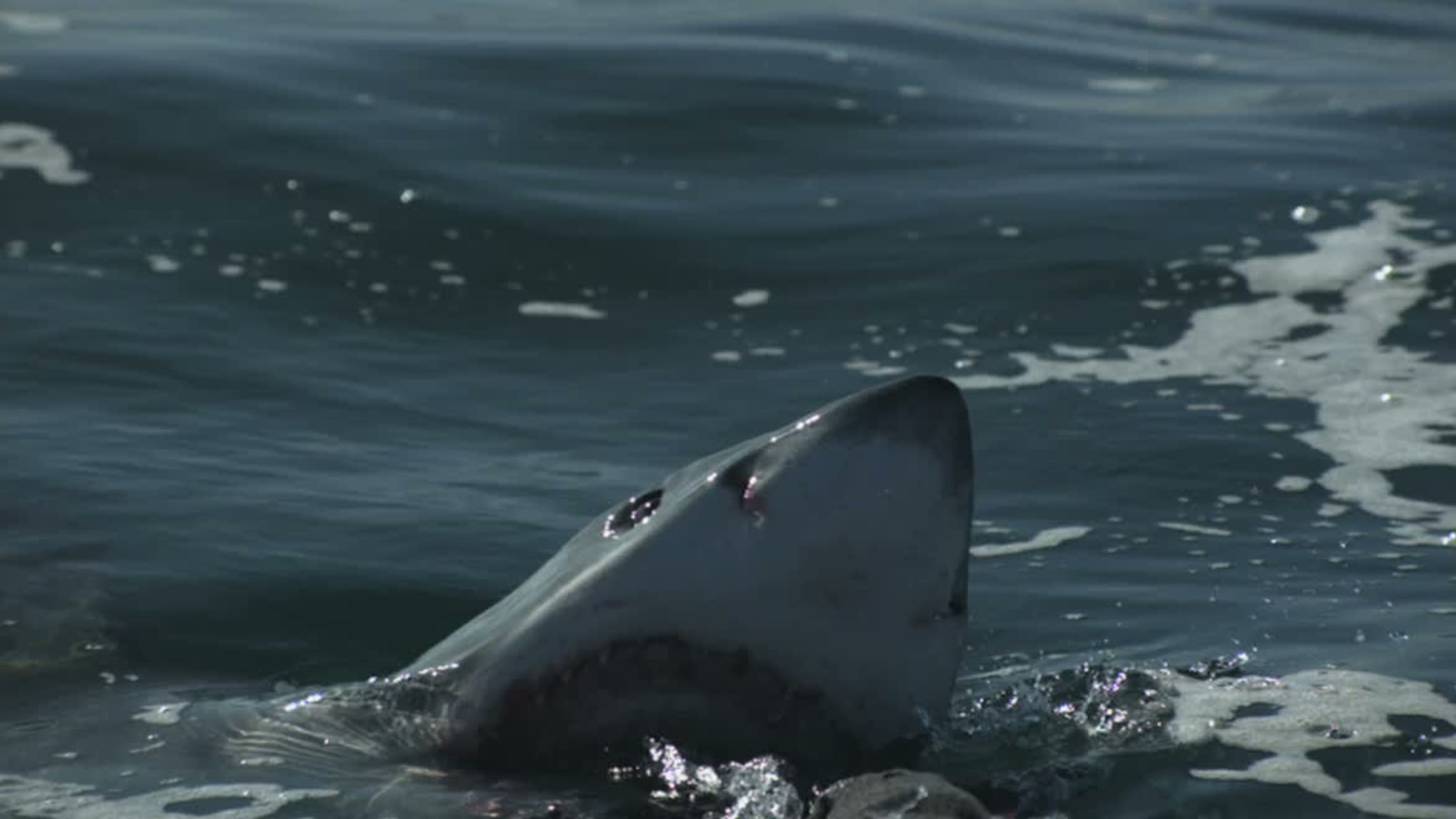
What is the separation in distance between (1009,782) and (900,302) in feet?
14.2

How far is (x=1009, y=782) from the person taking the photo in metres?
3.69

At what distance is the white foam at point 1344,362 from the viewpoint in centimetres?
617

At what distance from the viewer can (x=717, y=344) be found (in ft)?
24.7

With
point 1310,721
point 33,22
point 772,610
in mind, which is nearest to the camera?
point 772,610

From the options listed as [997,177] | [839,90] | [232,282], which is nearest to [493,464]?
[232,282]

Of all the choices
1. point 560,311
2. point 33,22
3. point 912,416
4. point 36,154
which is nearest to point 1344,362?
point 560,311

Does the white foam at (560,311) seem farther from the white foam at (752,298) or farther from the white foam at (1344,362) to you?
the white foam at (1344,362)

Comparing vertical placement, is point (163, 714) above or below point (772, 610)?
below

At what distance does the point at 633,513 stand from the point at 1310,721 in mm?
1363

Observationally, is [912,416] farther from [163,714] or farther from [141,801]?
[163,714]

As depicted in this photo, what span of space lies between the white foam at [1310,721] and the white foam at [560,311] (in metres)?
3.76

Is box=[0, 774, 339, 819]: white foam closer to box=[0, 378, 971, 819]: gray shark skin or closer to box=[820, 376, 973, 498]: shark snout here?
box=[0, 378, 971, 819]: gray shark skin

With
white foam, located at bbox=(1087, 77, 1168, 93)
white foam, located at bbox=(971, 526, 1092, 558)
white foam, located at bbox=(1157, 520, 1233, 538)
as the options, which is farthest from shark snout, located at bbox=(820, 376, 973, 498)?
white foam, located at bbox=(1087, 77, 1168, 93)

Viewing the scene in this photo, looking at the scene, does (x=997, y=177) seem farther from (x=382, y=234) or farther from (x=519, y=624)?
(x=519, y=624)
